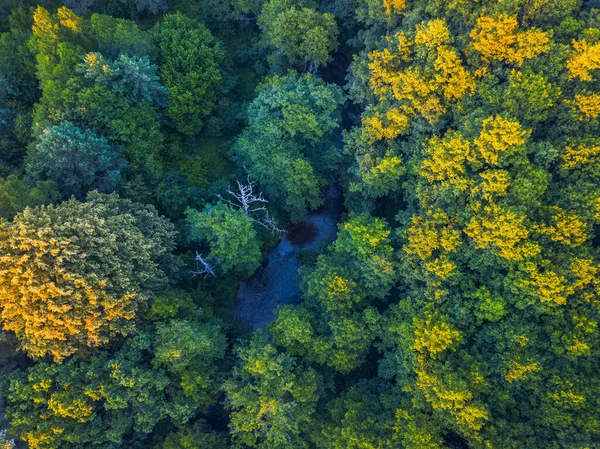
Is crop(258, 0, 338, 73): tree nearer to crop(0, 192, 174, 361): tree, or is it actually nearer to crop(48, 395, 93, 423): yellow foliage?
crop(0, 192, 174, 361): tree

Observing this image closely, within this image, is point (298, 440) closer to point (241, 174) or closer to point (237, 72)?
point (241, 174)

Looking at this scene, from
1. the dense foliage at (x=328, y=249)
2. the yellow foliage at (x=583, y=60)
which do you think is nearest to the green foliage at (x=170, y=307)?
the dense foliage at (x=328, y=249)

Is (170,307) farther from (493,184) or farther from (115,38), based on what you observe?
(115,38)

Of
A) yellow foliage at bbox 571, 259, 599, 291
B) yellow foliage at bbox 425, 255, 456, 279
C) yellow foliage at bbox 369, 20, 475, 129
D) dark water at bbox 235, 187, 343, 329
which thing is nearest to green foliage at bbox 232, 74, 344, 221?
dark water at bbox 235, 187, 343, 329

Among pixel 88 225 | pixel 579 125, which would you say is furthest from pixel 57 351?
pixel 579 125

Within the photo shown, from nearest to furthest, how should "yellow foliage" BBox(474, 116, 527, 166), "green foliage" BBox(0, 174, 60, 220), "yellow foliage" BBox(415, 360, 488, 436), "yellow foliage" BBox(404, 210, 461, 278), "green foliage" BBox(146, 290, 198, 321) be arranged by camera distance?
1. "yellow foliage" BBox(415, 360, 488, 436)
2. "yellow foliage" BBox(474, 116, 527, 166)
3. "yellow foliage" BBox(404, 210, 461, 278)
4. "green foliage" BBox(0, 174, 60, 220)
5. "green foliage" BBox(146, 290, 198, 321)

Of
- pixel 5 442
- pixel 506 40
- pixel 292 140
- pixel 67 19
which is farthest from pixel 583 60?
pixel 5 442

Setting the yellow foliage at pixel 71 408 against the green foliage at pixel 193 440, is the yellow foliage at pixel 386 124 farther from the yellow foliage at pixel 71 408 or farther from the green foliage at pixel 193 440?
the yellow foliage at pixel 71 408
